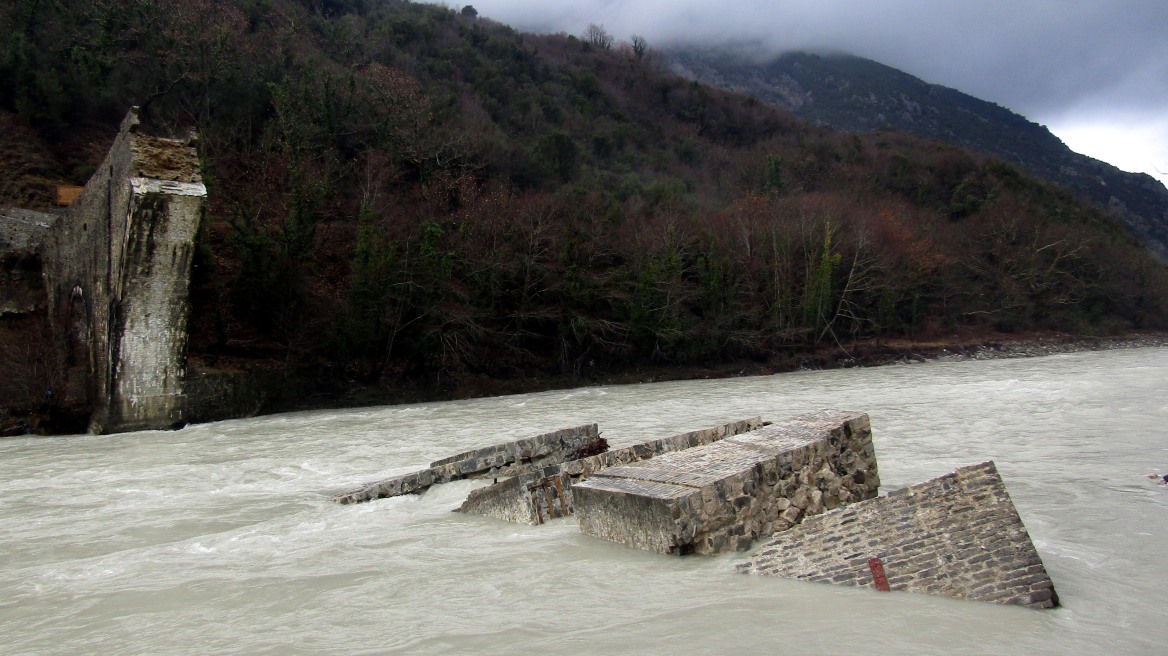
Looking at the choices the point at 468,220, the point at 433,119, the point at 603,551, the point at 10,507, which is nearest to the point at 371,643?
the point at 603,551

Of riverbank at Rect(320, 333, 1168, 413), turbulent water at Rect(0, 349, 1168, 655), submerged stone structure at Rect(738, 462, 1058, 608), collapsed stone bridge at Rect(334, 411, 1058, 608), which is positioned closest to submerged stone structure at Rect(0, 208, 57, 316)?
riverbank at Rect(320, 333, 1168, 413)

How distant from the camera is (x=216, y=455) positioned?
13422 millimetres

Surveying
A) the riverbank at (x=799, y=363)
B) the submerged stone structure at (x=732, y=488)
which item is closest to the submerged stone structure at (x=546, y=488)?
the submerged stone structure at (x=732, y=488)

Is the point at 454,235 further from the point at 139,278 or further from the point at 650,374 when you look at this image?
the point at 139,278

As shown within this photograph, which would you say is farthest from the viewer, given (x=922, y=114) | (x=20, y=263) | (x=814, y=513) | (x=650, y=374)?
(x=922, y=114)

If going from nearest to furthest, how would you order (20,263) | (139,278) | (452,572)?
(452,572) → (139,278) → (20,263)

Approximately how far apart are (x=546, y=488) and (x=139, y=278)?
43.5 ft

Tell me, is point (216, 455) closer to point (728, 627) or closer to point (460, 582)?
point (460, 582)

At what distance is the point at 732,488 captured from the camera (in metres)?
5.21

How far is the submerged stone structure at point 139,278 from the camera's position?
622 inches

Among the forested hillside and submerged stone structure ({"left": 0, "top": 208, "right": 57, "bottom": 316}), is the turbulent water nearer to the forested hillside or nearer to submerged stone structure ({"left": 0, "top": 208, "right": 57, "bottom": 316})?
submerged stone structure ({"left": 0, "top": 208, "right": 57, "bottom": 316})

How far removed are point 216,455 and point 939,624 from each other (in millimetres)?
12519

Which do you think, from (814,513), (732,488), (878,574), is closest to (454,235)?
(814,513)

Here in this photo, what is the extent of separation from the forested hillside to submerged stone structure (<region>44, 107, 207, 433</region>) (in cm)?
422
